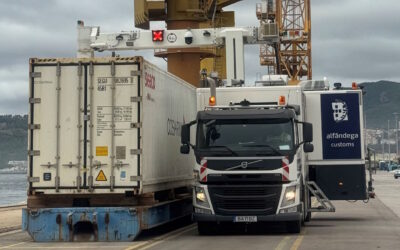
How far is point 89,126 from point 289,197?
15.4 feet

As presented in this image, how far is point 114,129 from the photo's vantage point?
644 inches

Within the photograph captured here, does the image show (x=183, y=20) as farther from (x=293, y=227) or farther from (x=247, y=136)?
(x=293, y=227)

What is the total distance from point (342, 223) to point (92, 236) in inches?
336

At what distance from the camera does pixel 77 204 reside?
1686 cm

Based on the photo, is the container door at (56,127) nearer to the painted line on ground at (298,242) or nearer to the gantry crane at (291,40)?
the painted line on ground at (298,242)

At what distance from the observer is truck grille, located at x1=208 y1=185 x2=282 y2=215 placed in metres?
17.0

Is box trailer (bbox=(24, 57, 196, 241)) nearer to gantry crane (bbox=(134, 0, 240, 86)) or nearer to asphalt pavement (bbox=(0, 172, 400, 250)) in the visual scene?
asphalt pavement (bbox=(0, 172, 400, 250))

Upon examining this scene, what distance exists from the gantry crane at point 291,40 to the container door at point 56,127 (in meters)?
48.3

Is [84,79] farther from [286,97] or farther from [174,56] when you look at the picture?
[174,56]

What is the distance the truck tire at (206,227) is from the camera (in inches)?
706

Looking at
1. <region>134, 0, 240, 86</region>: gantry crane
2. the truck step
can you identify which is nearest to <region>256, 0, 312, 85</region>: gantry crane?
<region>134, 0, 240, 86</region>: gantry crane

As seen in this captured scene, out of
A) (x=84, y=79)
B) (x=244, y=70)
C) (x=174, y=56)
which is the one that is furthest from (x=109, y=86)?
(x=174, y=56)

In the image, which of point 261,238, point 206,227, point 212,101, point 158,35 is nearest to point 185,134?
point 212,101

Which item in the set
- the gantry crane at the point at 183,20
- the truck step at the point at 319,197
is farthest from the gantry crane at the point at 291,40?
the truck step at the point at 319,197
